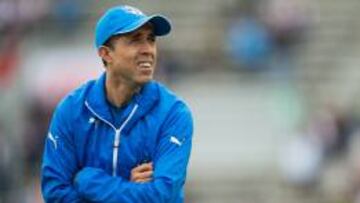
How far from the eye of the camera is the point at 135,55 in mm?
8781

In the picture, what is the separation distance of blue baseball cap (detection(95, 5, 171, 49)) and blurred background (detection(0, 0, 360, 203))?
10.3 metres

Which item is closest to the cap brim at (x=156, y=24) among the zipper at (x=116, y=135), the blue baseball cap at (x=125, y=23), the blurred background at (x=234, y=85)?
the blue baseball cap at (x=125, y=23)

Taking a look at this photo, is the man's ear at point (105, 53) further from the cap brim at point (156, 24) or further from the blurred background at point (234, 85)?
the blurred background at point (234, 85)

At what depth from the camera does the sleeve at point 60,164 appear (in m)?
8.89

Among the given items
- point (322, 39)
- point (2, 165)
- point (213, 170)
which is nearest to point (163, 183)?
point (2, 165)

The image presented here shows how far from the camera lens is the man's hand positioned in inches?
349

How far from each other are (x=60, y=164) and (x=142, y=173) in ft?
1.42

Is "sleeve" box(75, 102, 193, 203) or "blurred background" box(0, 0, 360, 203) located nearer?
"sleeve" box(75, 102, 193, 203)

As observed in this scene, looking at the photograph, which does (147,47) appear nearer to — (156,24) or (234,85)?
(156,24)

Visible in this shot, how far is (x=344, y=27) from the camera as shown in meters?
23.0

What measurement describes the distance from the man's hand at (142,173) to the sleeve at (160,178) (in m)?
0.03

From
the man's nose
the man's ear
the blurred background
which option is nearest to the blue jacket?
the man's ear

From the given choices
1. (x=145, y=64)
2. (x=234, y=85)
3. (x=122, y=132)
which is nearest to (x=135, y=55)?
(x=145, y=64)

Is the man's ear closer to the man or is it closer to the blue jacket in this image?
the man
